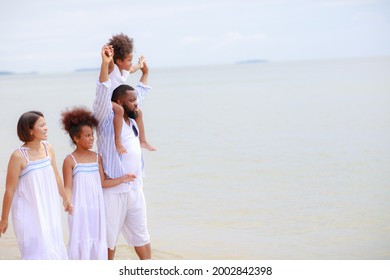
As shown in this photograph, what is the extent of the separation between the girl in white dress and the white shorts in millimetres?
88

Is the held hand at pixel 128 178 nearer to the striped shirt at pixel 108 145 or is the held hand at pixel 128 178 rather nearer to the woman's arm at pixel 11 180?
the striped shirt at pixel 108 145

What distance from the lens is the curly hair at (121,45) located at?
459 cm

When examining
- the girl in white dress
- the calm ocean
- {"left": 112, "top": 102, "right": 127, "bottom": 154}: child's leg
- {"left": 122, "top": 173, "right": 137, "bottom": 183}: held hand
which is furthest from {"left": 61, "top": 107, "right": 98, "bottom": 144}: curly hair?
the calm ocean

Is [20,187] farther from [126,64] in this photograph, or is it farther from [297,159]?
[297,159]

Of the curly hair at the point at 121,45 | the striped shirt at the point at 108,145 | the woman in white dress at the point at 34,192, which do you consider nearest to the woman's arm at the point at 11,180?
the woman in white dress at the point at 34,192

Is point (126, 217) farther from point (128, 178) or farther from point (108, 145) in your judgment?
point (108, 145)

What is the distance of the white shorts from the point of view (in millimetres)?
4652

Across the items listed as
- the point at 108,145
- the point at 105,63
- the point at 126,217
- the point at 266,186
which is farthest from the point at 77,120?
the point at 266,186

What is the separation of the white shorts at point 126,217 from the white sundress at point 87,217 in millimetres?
87

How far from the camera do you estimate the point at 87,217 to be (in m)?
4.55

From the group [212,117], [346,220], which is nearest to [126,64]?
[346,220]

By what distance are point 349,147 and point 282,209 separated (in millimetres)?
4586

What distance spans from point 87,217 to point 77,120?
1.93 feet

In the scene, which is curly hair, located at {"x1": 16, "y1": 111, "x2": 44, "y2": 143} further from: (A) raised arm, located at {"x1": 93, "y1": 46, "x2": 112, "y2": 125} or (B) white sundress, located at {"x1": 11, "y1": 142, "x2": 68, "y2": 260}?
(A) raised arm, located at {"x1": 93, "y1": 46, "x2": 112, "y2": 125}
